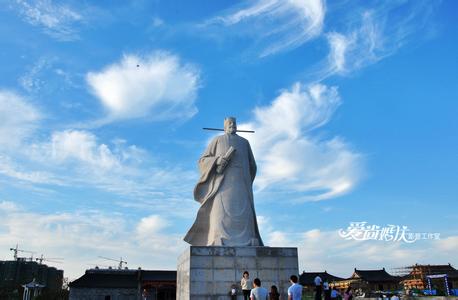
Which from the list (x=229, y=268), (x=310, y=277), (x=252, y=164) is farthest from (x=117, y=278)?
(x=229, y=268)

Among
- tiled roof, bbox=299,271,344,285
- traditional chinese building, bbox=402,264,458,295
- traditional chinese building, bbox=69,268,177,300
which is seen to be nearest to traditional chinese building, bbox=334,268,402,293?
traditional chinese building, bbox=402,264,458,295

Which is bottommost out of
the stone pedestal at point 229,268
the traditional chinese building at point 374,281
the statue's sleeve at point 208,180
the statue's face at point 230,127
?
the stone pedestal at point 229,268

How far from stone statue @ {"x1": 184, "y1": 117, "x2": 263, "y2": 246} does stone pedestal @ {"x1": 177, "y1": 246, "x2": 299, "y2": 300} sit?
1.86 ft

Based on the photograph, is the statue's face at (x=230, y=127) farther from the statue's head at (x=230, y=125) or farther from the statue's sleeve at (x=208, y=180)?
the statue's sleeve at (x=208, y=180)

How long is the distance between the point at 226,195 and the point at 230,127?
85.4 inches

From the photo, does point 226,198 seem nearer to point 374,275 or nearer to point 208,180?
point 208,180

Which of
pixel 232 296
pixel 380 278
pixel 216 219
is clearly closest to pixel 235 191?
pixel 216 219

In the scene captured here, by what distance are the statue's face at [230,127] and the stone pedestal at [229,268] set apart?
377 cm

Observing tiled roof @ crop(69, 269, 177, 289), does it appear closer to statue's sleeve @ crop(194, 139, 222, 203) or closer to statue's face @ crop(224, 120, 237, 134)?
statue's sleeve @ crop(194, 139, 222, 203)

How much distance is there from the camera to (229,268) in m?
9.89

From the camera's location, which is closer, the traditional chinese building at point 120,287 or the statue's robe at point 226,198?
the statue's robe at point 226,198

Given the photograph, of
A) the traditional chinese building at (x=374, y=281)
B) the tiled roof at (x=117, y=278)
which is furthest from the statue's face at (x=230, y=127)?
the traditional chinese building at (x=374, y=281)

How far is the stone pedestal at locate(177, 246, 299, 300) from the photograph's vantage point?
9.62m

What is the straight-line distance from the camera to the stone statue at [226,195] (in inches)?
433
